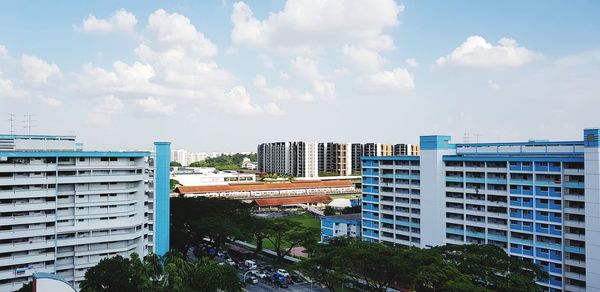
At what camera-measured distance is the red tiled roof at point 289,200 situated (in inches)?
3280

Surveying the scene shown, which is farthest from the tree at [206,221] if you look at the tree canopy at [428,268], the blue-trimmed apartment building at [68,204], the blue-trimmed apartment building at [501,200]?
the tree canopy at [428,268]

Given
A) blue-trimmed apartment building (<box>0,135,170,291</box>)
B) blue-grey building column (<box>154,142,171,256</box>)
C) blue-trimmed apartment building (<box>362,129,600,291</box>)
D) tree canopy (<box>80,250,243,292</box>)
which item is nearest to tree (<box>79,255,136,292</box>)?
tree canopy (<box>80,250,243,292</box>)

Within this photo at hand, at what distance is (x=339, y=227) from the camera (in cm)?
5216

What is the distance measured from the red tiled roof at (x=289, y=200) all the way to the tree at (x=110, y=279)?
51.9 metres

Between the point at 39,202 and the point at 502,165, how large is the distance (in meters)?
34.4

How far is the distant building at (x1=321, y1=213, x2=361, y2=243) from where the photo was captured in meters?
51.4

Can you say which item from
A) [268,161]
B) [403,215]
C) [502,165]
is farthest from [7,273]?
[268,161]

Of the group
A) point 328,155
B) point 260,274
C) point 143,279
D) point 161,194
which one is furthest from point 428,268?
point 328,155

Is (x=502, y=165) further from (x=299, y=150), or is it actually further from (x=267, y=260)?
(x=299, y=150)

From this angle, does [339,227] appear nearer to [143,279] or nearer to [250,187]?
[143,279]

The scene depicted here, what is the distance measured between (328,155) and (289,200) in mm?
47278

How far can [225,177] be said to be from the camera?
10950cm

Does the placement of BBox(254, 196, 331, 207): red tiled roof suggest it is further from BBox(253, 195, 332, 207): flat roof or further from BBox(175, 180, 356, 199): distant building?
BBox(175, 180, 356, 199): distant building

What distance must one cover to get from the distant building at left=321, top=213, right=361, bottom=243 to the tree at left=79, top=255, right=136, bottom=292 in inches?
977
